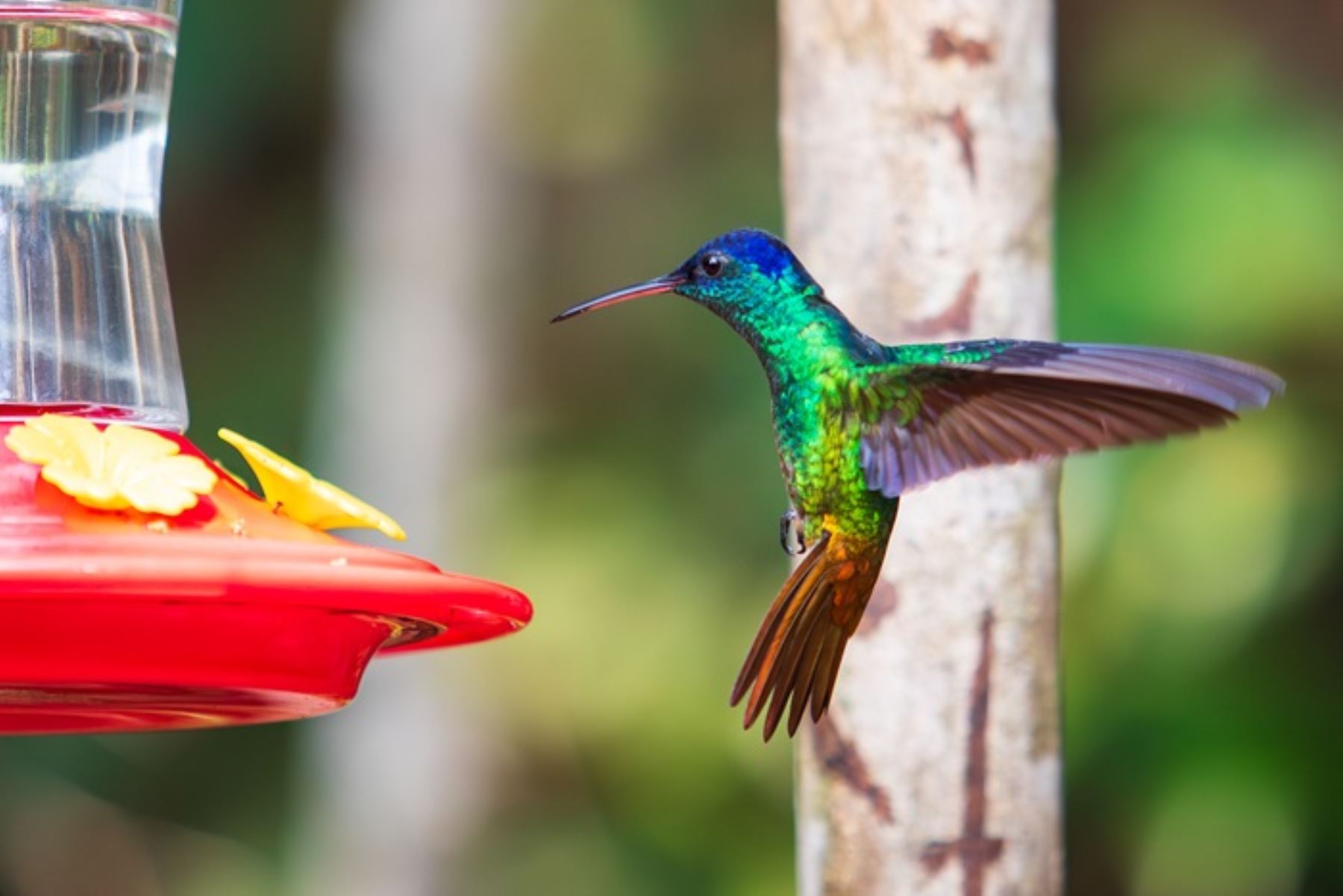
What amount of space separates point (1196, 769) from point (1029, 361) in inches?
136

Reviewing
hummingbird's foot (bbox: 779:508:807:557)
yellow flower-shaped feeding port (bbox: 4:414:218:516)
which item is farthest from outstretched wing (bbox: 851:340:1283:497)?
yellow flower-shaped feeding port (bbox: 4:414:218:516)

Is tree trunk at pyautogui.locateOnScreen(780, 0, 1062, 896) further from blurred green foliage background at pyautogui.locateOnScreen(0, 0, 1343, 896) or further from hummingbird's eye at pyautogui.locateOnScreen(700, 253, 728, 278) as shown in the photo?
blurred green foliage background at pyautogui.locateOnScreen(0, 0, 1343, 896)

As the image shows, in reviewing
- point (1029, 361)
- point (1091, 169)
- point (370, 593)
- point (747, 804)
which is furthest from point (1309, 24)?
point (370, 593)

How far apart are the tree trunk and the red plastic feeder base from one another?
52cm

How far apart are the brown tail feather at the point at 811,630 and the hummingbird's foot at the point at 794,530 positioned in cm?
7

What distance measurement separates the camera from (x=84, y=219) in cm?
286

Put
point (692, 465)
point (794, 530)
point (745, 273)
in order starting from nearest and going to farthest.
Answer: point (745, 273) → point (794, 530) → point (692, 465)

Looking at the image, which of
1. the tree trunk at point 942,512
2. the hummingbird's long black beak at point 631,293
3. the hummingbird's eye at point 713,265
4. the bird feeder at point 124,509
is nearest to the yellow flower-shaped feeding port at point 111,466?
the bird feeder at point 124,509

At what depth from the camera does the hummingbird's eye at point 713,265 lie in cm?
258

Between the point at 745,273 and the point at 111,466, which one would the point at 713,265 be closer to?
the point at 745,273

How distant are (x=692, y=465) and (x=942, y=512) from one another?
161 inches

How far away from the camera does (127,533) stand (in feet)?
6.94

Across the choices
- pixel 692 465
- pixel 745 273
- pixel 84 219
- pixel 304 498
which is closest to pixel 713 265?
pixel 745 273

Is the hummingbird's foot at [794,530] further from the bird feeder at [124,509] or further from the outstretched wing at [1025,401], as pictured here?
the bird feeder at [124,509]
